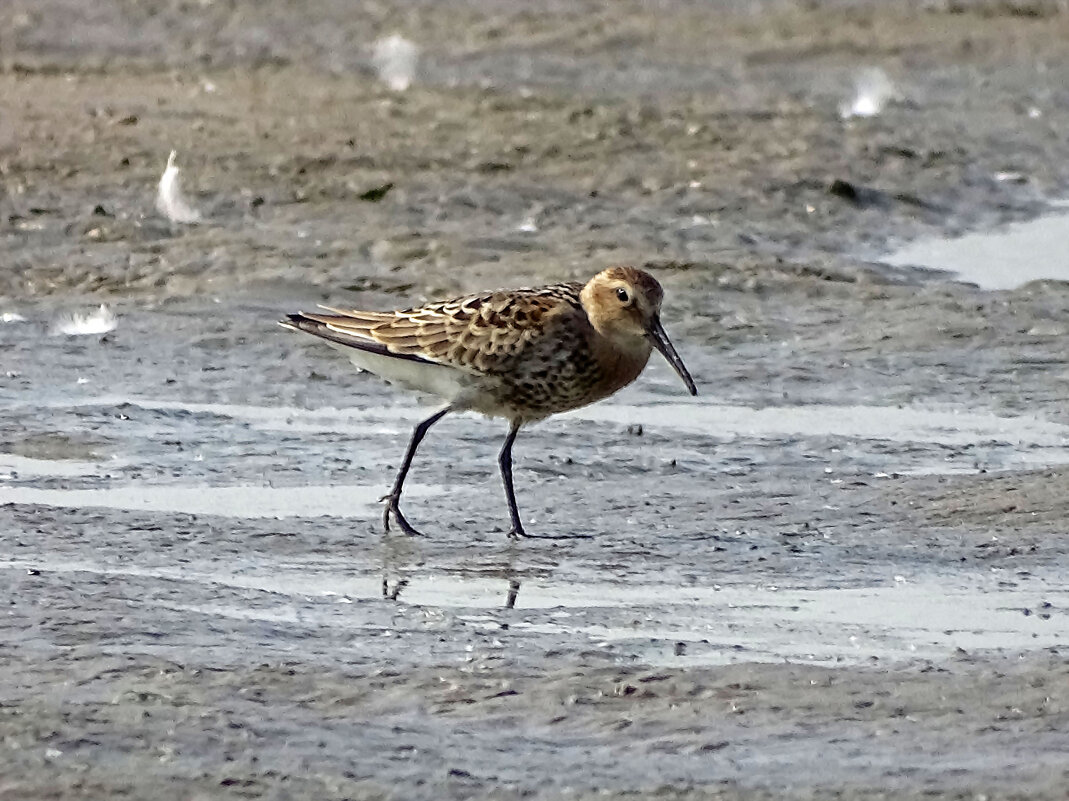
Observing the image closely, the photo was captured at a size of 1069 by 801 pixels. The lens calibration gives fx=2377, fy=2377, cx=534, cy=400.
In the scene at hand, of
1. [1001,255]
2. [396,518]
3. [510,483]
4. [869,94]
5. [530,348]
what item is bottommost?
[396,518]

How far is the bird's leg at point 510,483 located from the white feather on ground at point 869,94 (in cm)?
808

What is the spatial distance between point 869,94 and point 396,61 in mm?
3458

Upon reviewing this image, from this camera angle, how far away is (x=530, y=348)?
28.9 ft

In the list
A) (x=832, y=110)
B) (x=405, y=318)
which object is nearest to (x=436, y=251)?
(x=405, y=318)

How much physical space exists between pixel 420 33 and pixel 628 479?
980 cm

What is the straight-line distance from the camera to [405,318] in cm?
923

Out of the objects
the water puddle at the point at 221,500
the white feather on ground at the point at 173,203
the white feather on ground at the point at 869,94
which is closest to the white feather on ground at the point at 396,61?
the white feather on ground at the point at 869,94

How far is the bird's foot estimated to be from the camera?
825 centimetres

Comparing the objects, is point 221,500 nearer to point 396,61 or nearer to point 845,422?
point 845,422

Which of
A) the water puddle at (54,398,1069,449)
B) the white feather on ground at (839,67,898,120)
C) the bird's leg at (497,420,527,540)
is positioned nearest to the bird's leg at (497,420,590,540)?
the bird's leg at (497,420,527,540)

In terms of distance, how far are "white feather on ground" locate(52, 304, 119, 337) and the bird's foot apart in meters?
3.17

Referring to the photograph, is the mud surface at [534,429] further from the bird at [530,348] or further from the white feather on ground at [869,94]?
the bird at [530,348]

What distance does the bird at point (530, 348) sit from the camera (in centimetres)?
880

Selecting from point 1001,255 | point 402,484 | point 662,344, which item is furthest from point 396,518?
point 1001,255
